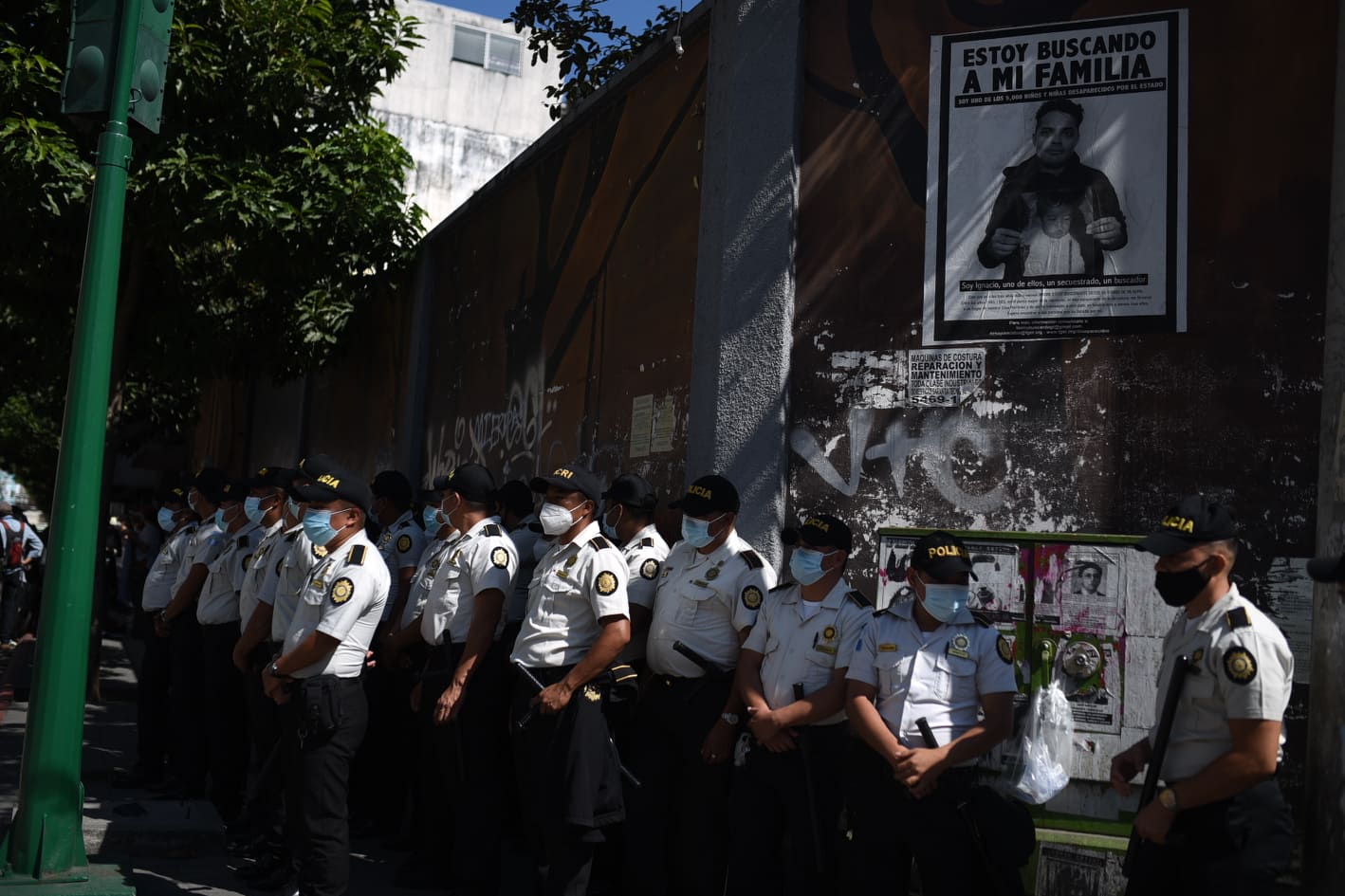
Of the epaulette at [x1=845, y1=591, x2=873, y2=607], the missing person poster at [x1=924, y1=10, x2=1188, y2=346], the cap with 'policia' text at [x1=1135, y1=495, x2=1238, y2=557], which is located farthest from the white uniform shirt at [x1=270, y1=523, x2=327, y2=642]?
the cap with 'policia' text at [x1=1135, y1=495, x2=1238, y2=557]

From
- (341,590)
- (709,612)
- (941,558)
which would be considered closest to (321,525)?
(341,590)

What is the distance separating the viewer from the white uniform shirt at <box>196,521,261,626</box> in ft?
24.6

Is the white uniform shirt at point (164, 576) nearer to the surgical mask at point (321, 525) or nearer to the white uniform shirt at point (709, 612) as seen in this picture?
the surgical mask at point (321, 525)

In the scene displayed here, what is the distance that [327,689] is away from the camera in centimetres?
543

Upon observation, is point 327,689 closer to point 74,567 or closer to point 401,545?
point 74,567

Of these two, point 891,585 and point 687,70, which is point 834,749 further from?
point 687,70

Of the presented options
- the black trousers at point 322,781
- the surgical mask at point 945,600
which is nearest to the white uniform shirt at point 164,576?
the black trousers at point 322,781

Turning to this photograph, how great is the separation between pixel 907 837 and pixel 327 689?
265cm

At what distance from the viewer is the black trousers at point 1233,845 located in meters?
3.48

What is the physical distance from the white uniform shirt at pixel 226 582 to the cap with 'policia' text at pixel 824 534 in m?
3.94

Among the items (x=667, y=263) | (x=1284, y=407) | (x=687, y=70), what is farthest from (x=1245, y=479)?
(x=687, y=70)

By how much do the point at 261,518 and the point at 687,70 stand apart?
402 centimetres

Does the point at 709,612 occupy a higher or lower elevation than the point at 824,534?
lower

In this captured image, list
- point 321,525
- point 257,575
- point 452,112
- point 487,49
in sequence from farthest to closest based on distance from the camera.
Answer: point 487,49, point 452,112, point 257,575, point 321,525
